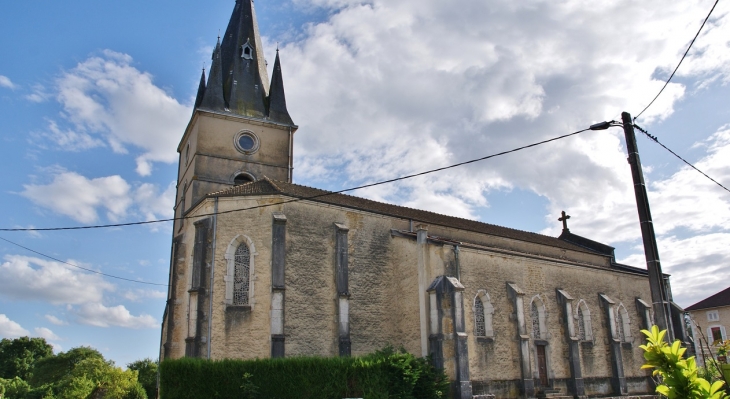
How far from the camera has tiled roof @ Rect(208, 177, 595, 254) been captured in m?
21.3

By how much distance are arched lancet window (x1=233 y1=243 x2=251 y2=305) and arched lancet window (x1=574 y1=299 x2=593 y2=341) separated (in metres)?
16.2

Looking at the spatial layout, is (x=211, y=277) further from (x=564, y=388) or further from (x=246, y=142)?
(x=564, y=388)

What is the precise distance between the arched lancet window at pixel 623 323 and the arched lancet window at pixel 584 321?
280 cm

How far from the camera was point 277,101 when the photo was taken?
1156 inches

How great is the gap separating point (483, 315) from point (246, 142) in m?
14.4

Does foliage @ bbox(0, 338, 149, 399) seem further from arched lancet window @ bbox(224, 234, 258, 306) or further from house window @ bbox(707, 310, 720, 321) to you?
house window @ bbox(707, 310, 720, 321)

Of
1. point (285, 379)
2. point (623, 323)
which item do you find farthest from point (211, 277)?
point (623, 323)

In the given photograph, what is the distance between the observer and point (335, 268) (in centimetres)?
2123

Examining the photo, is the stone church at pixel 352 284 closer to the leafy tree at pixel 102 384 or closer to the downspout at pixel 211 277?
the downspout at pixel 211 277

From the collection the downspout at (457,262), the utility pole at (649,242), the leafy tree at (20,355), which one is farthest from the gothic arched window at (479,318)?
the leafy tree at (20,355)

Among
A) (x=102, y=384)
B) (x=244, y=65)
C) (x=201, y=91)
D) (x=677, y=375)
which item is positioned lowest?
(x=102, y=384)

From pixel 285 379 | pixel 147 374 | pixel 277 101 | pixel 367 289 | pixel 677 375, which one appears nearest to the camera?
pixel 677 375

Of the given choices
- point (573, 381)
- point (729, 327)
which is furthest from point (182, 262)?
point (729, 327)

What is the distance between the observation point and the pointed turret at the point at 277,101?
28766 mm
